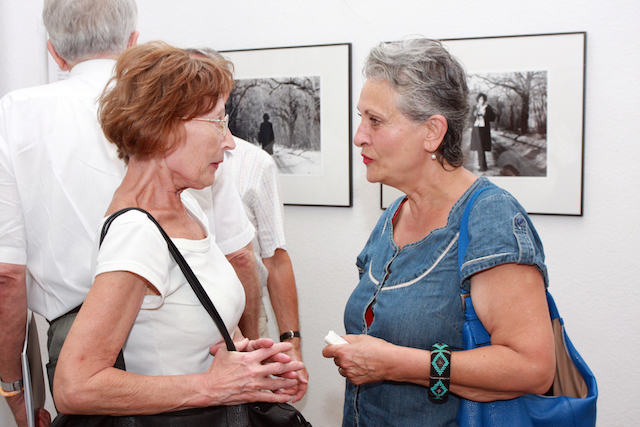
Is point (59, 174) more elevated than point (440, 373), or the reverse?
point (59, 174)

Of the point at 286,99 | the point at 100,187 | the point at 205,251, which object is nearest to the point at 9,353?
the point at 100,187

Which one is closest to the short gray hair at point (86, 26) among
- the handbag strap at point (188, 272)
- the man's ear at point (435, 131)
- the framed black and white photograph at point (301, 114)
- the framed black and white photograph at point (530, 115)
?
the handbag strap at point (188, 272)

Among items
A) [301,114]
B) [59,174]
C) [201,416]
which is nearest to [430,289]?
[201,416]

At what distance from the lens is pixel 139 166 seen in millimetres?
1103

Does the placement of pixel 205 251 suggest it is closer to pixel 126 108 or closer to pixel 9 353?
pixel 126 108

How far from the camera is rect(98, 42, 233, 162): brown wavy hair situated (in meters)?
1.03

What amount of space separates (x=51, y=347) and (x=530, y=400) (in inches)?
45.0

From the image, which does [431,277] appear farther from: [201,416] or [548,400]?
[201,416]

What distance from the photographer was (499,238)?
3.51ft

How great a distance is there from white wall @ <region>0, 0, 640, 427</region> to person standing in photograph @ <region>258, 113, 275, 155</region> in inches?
13.3

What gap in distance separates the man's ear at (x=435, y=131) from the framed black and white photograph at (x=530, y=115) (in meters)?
0.91

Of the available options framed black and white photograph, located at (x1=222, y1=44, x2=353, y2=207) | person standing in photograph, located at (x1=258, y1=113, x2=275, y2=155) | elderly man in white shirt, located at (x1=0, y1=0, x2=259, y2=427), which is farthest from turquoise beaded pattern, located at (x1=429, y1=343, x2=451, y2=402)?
person standing in photograph, located at (x1=258, y1=113, x2=275, y2=155)

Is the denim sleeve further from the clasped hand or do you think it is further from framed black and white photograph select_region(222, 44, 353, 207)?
framed black and white photograph select_region(222, 44, 353, 207)

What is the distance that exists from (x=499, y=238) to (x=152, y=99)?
778mm
